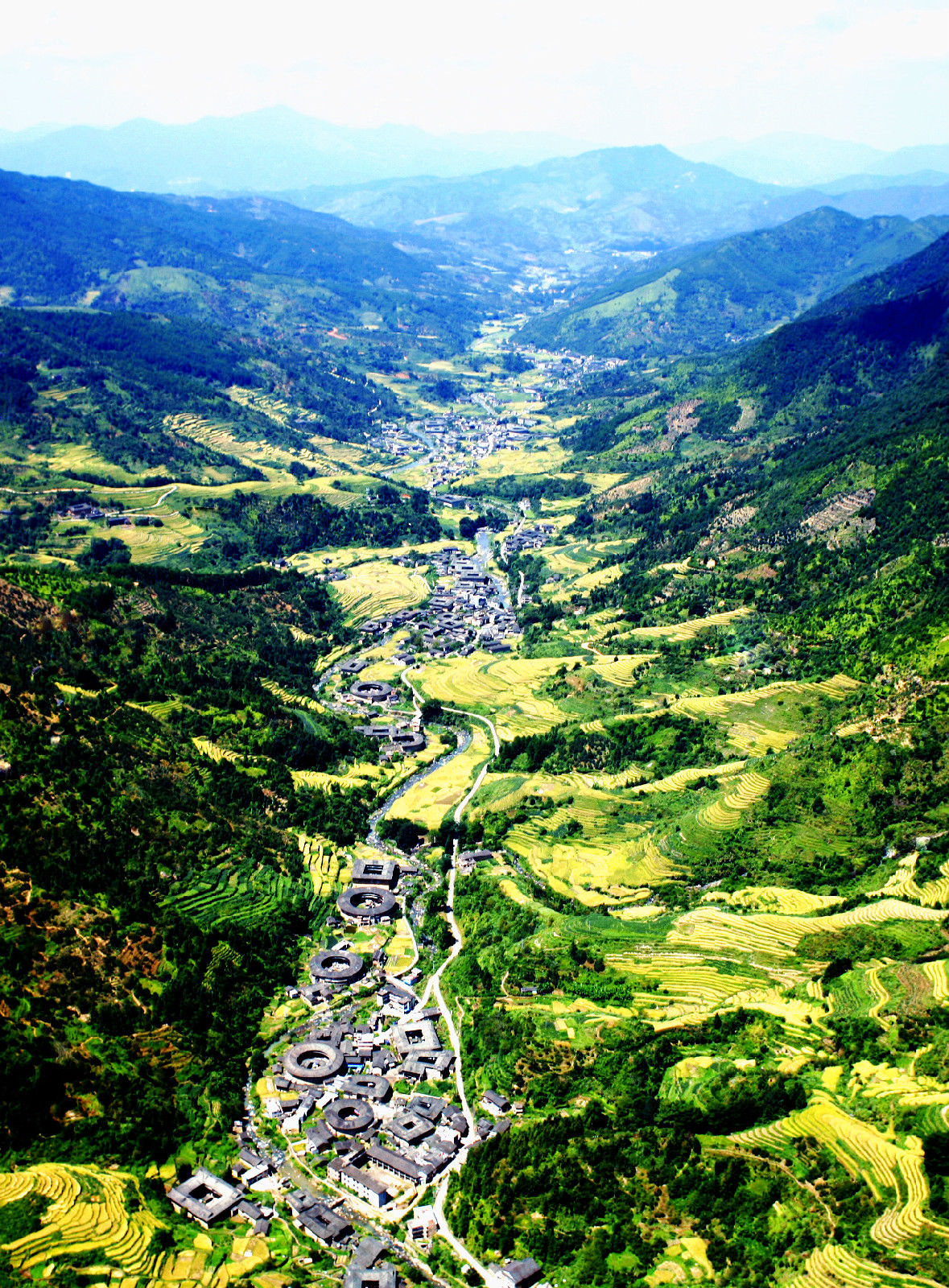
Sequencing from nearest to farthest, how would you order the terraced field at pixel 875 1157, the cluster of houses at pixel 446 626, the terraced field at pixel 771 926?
the terraced field at pixel 875 1157 < the terraced field at pixel 771 926 < the cluster of houses at pixel 446 626

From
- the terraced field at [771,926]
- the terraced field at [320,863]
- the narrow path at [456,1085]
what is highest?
the terraced field at [771,926]

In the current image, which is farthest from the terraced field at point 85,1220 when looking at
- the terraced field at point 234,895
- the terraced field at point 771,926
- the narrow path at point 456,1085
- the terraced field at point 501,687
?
the terraced field at point 501,687

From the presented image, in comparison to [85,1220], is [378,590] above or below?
above

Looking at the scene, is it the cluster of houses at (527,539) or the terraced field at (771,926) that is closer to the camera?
the terraced field at (771,926)

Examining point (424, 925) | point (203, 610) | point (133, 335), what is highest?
point (133, 335)

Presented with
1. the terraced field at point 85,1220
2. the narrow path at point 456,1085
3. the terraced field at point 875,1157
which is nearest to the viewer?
the terraced field at point 875,1157

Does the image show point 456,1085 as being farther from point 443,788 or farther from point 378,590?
point 378,590

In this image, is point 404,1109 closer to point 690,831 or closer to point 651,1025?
point 651,1025

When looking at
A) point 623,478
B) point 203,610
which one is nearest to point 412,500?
point 623,478

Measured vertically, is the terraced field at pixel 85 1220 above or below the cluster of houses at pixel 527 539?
below

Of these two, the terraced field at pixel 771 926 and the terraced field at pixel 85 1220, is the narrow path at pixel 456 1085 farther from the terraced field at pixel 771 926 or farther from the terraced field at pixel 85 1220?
the terraced field at pixel 771 926

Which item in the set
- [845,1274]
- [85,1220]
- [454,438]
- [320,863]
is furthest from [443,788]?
[454,438]
